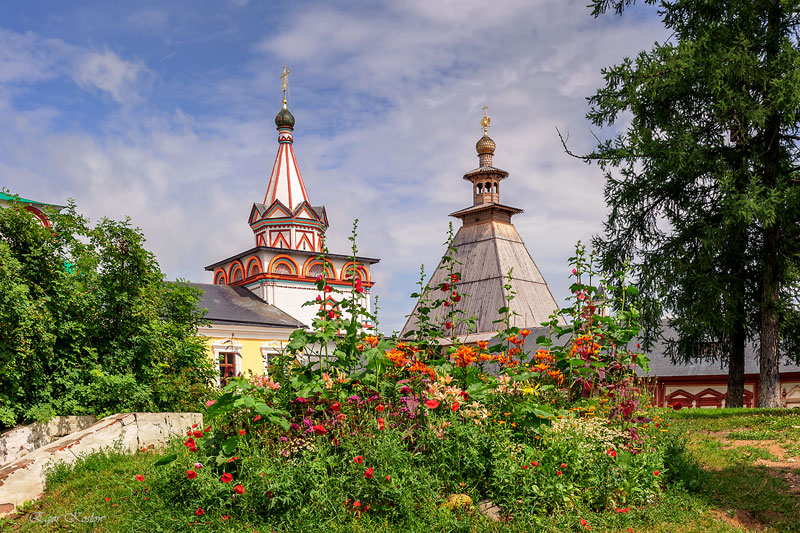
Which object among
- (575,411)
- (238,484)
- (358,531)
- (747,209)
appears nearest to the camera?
(358,531)

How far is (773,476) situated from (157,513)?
19.8ft

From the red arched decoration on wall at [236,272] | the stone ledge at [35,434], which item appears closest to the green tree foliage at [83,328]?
the stone ledge at [35,434]

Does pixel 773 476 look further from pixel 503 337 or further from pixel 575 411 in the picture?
pixel 503 337

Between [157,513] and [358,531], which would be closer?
[358,531]

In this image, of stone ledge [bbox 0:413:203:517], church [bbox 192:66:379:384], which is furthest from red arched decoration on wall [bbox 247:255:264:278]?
stone ledge [bbox 0:413:203:517]

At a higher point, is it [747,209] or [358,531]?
[747,209]

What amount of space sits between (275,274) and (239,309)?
215 inches

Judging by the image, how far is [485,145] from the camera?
36719 millimetres

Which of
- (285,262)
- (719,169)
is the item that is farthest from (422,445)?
(285,262)

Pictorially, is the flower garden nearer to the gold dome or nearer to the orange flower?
the orange flower

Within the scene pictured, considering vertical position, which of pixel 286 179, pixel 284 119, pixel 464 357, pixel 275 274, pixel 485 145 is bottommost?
pixel 464 357

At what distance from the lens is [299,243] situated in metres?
36.5

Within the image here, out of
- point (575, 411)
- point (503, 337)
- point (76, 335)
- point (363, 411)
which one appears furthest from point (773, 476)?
point (76, 335)

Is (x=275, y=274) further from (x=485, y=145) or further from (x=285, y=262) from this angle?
(x=485, y=145)
